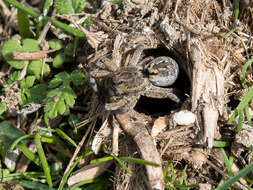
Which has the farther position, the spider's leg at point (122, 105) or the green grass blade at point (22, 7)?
the green grass blade at point (22, 7)

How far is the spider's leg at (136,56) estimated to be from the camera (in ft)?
10.8

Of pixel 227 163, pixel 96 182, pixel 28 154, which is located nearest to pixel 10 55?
pixel 28 154

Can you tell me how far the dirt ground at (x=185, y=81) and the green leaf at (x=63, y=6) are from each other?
3.8 inches

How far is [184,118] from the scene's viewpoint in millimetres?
2750

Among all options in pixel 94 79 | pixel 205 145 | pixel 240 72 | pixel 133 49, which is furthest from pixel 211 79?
pixel 94 79

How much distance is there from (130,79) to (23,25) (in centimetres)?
171

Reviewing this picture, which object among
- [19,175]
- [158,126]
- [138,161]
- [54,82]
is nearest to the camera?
[138,161]

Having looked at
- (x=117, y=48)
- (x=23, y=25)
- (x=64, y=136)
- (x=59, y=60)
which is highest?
(x=23, y=25)

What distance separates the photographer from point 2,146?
138 inches

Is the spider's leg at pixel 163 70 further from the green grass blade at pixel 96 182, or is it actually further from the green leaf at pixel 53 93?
the green grass blade at pixel 96 182

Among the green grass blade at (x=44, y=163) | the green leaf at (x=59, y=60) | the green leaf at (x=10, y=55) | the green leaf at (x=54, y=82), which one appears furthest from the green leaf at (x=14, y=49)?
the green grass blade at (x=44, y=163)

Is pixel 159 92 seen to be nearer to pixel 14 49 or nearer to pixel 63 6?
pixel 63 6

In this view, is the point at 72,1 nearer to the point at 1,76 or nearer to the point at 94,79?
the point at 94,79

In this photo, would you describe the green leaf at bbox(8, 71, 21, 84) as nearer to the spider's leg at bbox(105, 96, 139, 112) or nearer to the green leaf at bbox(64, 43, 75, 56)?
the green leaf at bbox(64, 43, 75, 56)
